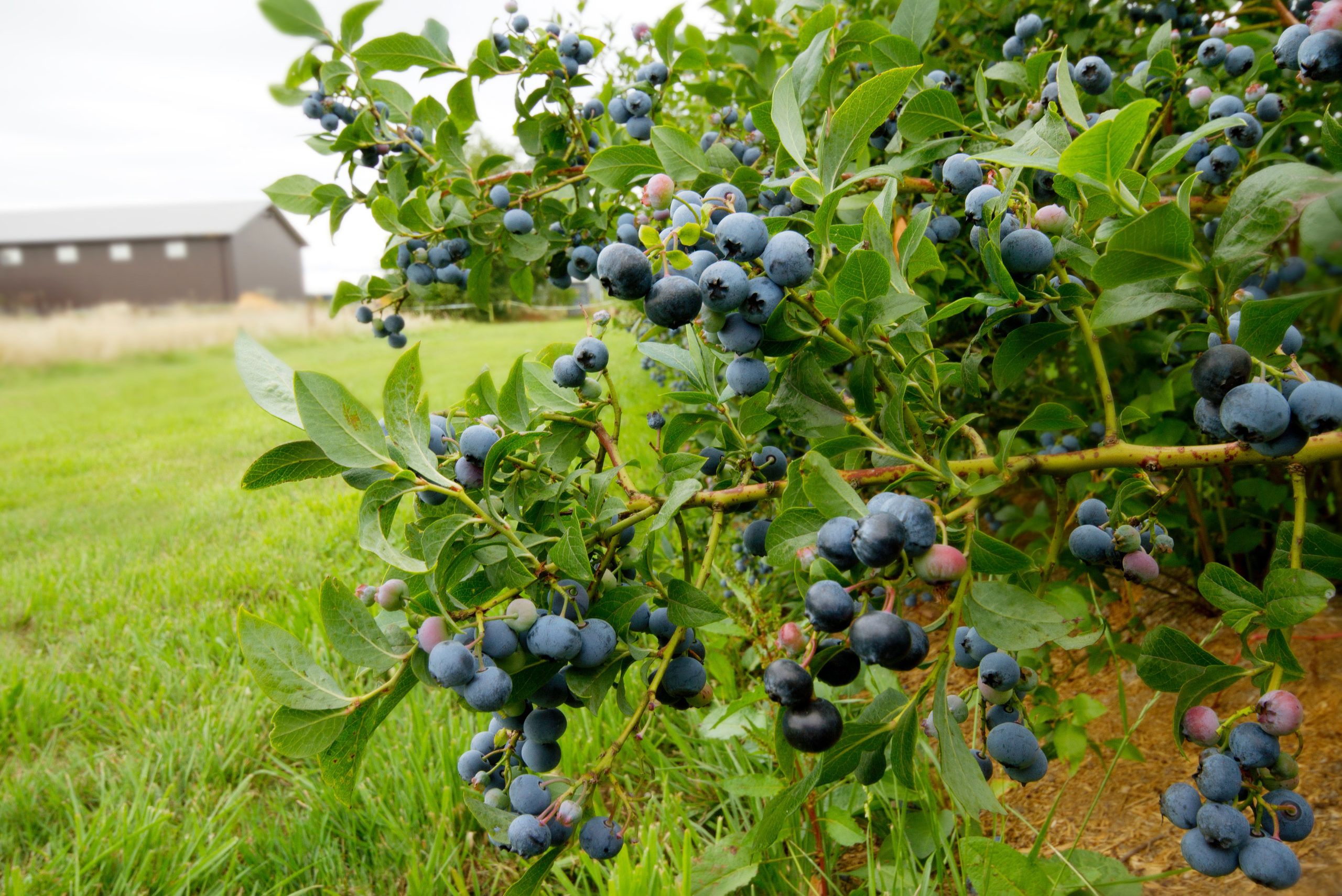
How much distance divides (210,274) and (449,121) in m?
27.8

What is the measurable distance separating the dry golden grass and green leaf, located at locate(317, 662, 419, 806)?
8972 mm

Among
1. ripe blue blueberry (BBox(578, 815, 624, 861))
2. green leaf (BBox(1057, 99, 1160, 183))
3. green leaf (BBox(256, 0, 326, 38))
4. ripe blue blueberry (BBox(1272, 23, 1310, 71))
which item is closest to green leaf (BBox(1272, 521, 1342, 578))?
green leaf (BBox(1057, 99, 1160, 183))

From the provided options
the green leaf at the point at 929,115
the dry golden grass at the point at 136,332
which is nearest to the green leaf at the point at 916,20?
the green leaf at the point at 929,115

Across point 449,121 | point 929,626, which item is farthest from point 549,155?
point 929,626

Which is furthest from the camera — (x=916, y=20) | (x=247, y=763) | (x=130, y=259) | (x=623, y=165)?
(x=130, y=259)

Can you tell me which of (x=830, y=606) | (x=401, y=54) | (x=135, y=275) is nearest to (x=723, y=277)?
(x=830, y=606)

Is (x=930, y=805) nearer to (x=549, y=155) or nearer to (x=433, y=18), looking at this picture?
(x=549, y=155)

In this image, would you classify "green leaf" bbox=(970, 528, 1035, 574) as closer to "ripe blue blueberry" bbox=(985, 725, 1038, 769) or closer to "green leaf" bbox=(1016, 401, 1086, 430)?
"green leaf" bbox=(1016, 401, 1086, 430)

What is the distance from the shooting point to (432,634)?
67 cm

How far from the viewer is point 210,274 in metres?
24.6

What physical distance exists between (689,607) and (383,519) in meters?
0.32

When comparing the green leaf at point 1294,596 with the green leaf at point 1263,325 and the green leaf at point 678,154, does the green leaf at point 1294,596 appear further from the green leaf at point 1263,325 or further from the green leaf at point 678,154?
the green leaf at point 678,154

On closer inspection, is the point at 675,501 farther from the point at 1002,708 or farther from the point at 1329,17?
the point at 1329,17

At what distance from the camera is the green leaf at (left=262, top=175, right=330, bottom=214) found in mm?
1479
